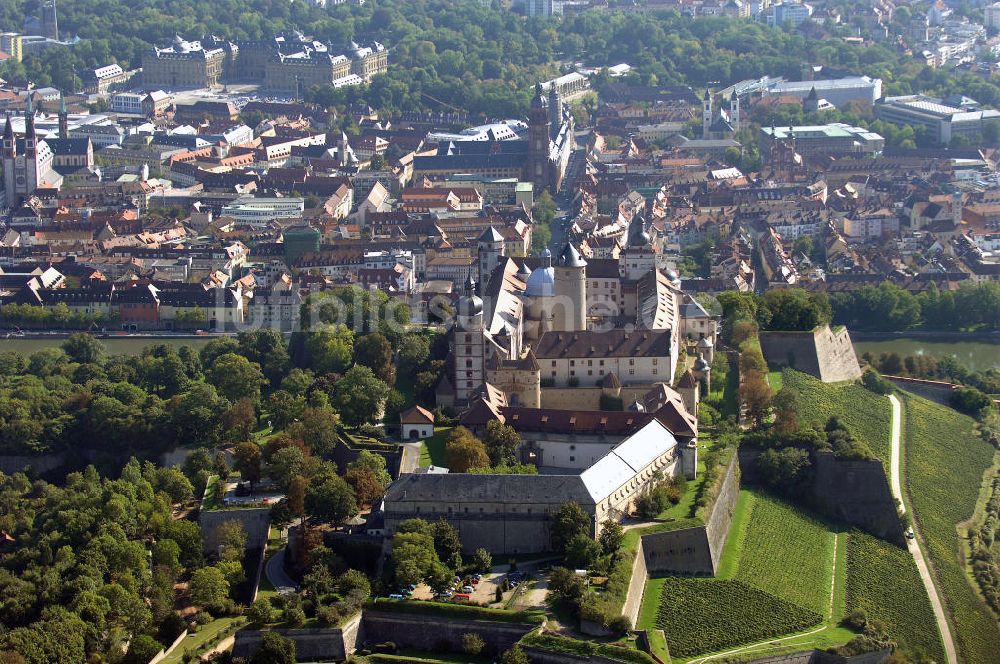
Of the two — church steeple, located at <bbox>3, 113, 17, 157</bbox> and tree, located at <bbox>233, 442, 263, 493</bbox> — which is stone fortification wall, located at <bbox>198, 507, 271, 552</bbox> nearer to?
tree, located at <bbox>233, 442, 263, 493</bbox>

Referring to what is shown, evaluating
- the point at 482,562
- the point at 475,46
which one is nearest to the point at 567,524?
the point at 482,562

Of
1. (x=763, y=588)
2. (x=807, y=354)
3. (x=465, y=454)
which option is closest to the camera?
(x=763, y=588)

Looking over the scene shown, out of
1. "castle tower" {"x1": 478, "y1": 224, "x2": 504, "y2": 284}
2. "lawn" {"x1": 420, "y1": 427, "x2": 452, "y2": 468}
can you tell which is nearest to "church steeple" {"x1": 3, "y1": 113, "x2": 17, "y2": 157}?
"castle tower" {"x1": 478, "y1": 224, "x2": 504, "y2": 284}

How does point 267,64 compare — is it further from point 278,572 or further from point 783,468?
point 278,572

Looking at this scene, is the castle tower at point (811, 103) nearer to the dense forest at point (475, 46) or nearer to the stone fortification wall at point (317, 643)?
the dense forest at point (475, 46)

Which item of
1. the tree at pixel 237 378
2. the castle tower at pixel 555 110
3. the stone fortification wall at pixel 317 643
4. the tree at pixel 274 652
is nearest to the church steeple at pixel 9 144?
the castle tower at pixel 555 110

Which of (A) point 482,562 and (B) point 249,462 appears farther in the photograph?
(B) point 249,462
